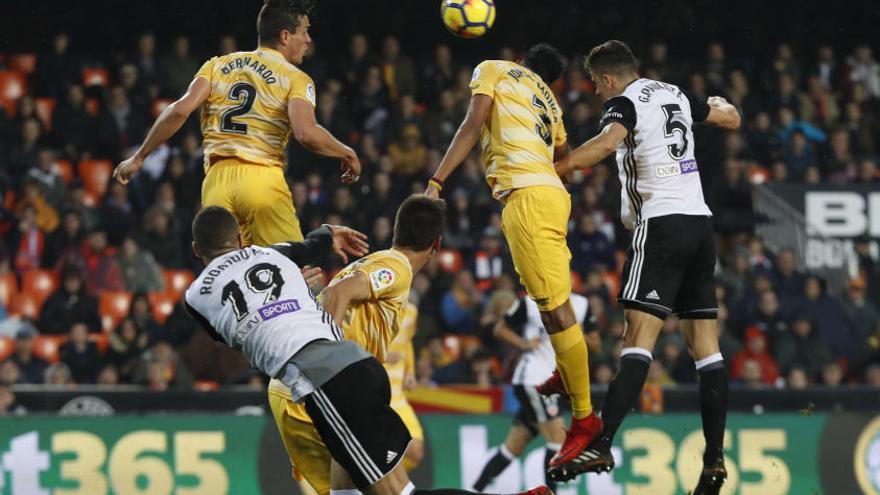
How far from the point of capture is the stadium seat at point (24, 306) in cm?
1574

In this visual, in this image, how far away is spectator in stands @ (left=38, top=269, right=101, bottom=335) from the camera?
50.8 ft

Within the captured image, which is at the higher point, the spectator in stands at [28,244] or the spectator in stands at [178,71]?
the spectator in stands at [178,71]

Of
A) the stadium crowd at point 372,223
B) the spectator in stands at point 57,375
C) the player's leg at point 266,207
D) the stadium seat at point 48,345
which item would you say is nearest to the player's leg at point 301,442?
the player's leg at point 266,207

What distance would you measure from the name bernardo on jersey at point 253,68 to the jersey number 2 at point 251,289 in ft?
5.89

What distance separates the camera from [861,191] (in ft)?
59.3

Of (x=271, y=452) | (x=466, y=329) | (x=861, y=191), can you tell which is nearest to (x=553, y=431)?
(x=271, y=452)

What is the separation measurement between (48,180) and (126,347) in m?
2.65

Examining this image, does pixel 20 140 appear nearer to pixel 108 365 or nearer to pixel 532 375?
pixel 108 365

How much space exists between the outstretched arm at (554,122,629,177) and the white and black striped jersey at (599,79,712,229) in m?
0.07

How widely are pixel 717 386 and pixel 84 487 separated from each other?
19.8 ft

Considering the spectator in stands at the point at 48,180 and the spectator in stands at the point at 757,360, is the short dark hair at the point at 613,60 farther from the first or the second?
the spectator in stands at the point at 48,180

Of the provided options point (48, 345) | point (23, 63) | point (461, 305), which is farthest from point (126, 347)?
point (23, 63)

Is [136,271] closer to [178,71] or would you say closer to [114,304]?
[114,304]

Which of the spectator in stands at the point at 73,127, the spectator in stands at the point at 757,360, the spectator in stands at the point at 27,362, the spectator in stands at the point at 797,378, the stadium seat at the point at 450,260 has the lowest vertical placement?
the spectator in stands at the point at 797,378
